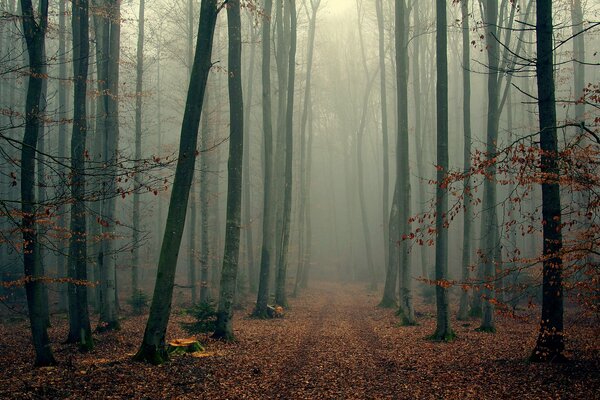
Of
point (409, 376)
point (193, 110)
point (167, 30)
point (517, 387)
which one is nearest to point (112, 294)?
point (193, 110)

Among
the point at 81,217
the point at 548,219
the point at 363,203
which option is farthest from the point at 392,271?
the point at 81,217

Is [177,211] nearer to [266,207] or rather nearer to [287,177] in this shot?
[266,207]

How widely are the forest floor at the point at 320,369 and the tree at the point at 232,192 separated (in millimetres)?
857

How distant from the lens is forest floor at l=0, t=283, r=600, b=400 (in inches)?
292

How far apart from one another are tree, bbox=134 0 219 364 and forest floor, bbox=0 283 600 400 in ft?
1.54

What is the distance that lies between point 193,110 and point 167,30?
18.8 m

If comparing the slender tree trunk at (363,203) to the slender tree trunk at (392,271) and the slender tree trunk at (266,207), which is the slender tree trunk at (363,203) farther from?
the slender tree trunk at (266,207)

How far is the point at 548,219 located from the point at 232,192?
24.6ft

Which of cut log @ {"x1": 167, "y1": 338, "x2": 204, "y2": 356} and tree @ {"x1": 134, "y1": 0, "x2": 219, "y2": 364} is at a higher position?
tree @ {"x1": 134, "y1": 0, "x2": 219, "y2": 364}

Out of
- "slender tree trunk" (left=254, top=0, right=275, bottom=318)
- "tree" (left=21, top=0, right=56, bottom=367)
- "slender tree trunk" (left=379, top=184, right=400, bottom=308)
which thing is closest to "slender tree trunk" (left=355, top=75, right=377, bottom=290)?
"slender tree trunk" (left=379, top=184, right=400, bottom=308)

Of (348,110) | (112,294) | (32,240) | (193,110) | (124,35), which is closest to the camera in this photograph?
(32,240)

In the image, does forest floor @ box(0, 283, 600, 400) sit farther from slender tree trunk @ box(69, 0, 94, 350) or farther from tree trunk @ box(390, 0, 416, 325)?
tree trunk @ box(390, 0, 416, 325)

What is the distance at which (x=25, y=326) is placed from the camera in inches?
645

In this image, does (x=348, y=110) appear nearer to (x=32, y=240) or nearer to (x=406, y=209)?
(x=406, y=209)
